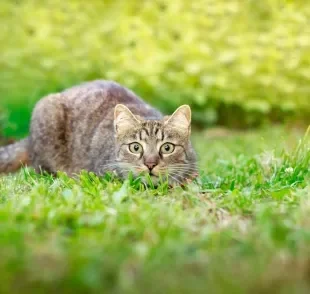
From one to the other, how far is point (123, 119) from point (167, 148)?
→ 1.36ft

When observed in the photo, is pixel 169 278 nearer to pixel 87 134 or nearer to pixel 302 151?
pixel 302 151

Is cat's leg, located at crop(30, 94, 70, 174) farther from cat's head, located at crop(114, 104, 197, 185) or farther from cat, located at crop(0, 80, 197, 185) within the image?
cat's head, located at crop(114, 104, 197, 185)

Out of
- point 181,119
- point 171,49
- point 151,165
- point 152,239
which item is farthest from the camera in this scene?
point 171,49

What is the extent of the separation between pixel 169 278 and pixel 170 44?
9.14 meters

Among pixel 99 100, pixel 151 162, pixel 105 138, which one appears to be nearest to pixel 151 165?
pixel 151 162

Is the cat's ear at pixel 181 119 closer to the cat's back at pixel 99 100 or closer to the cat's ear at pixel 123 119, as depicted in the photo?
the cat's ear at pixel 123 119

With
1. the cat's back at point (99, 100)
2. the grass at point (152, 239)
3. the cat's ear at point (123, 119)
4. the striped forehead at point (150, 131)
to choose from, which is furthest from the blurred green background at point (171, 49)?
the grass at point (152, 239)

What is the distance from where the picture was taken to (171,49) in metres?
11.3

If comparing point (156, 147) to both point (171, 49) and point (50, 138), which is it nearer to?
point (50, 138)

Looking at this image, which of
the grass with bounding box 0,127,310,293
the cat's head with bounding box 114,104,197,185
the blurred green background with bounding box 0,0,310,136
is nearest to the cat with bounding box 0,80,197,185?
the cat's head with bounding box 114,104,197,185

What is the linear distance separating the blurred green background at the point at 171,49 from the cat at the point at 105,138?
486 centimetres

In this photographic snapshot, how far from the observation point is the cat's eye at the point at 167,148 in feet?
15.8

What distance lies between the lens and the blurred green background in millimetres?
11031

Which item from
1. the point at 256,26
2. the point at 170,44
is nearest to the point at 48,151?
the point at 170,44
